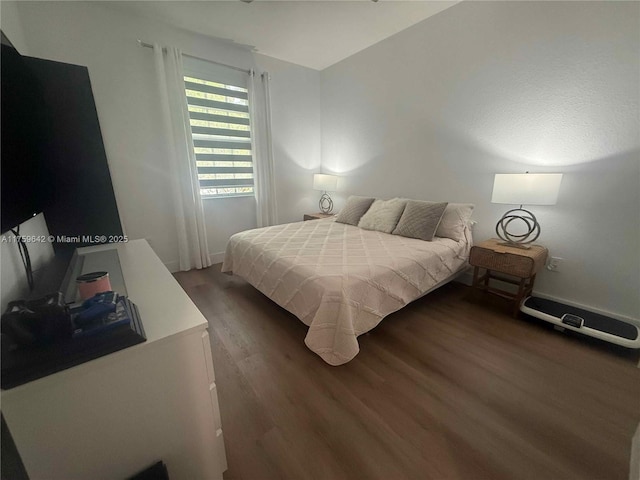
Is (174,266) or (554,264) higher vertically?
(554,264)

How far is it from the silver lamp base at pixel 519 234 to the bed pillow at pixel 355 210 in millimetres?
1417

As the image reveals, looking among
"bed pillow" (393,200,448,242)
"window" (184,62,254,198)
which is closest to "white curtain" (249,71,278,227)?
"window" (184,62,254,198)

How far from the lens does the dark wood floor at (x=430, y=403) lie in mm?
1068

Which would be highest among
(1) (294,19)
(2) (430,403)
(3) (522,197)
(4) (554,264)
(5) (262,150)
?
(1) (294,19)

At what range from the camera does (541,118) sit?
211 centimetres

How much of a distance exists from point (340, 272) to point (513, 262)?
4.87 ft

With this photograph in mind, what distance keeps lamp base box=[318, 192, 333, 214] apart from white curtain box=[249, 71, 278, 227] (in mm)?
933

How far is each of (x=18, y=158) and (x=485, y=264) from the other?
288 centimetres

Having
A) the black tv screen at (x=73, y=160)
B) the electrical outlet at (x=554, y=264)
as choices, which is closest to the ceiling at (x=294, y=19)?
the black tv screen at (x=73, y=160)

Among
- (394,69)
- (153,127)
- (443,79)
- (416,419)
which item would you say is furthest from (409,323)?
(153,127)

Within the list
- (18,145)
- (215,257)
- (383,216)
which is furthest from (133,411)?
(215,257)

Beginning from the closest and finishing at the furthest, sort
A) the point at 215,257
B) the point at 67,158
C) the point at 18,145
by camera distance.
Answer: the point at 18,145, the point at 67,158, the point at 215,257

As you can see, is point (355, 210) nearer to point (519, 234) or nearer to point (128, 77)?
point (519, 234)

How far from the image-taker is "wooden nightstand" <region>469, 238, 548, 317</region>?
1972 mm
